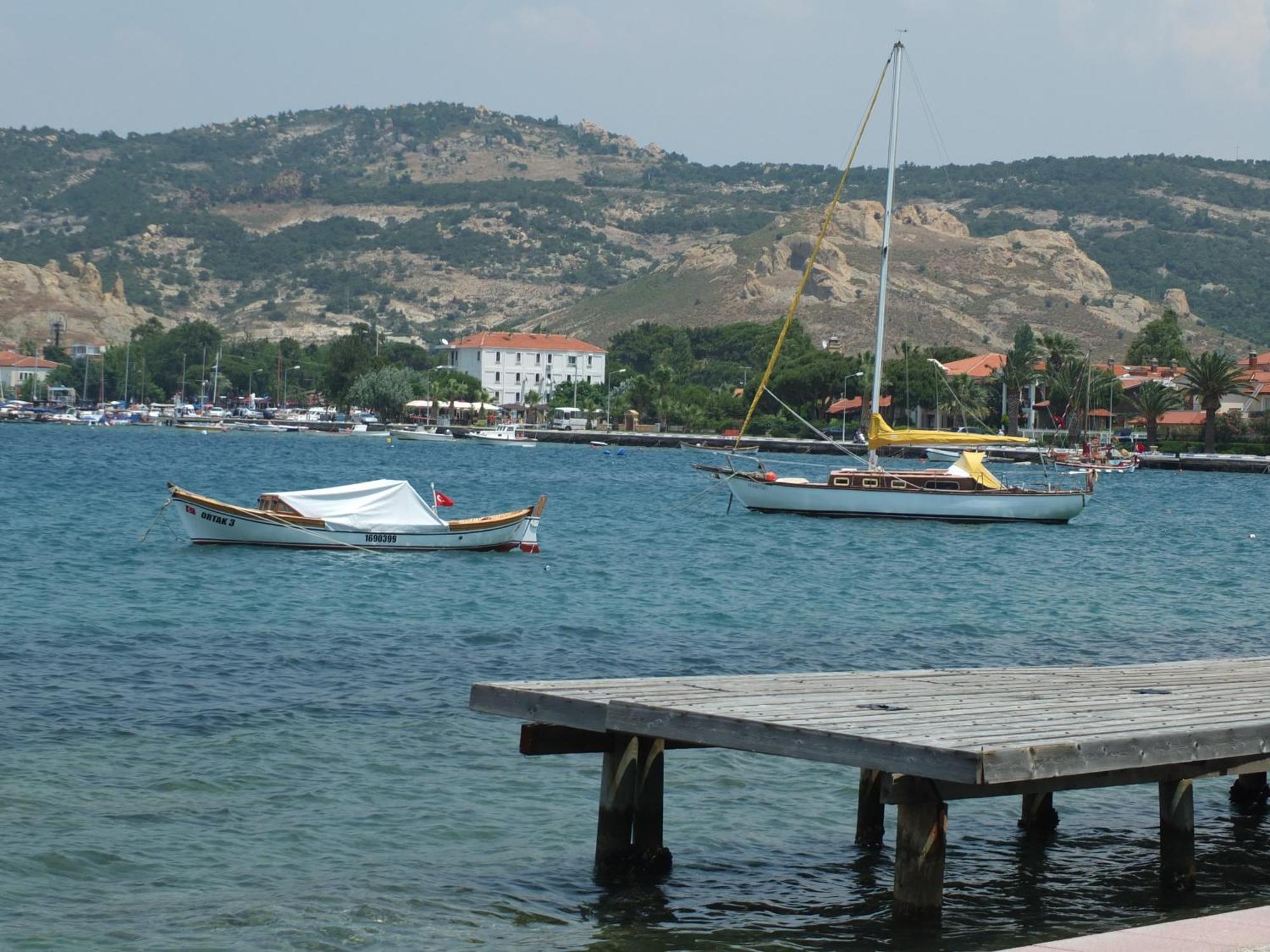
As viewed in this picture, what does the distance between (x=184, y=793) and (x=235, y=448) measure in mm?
122680

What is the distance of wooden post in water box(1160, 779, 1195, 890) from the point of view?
43.6 feet

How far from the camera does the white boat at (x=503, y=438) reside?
166m

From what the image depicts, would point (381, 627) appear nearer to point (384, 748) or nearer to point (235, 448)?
point (384, 748)

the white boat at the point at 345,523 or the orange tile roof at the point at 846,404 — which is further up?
the orange tile roof at the point at 846,404

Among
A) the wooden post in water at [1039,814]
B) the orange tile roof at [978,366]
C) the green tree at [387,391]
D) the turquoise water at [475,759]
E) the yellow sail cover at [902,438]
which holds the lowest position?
the turquoise water at [475,759]

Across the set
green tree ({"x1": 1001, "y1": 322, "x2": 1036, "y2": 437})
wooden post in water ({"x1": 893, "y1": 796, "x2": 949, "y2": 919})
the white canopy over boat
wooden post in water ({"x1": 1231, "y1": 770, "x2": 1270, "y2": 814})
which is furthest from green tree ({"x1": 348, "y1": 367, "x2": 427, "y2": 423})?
wooden post in water ({"x1": 893, "y1": 796, "x2": 949, "y2": 919})

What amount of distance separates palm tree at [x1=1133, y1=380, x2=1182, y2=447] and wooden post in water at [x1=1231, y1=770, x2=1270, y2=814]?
127432 mm

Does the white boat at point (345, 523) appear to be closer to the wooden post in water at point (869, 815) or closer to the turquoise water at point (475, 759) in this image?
the turquoise water at point (475, 759)

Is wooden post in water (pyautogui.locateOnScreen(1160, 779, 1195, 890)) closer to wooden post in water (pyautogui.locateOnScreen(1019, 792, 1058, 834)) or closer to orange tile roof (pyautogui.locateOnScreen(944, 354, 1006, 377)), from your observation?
wooden post in water (pyautogui.locateOnScreen(1019, 792, 1058, 834))

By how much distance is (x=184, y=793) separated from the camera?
1580cm

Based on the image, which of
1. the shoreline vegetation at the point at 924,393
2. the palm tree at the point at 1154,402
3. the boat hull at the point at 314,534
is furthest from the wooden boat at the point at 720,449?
the palm tree at the point at 1154,402

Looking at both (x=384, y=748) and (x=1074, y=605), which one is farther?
(x=1074, y=605)

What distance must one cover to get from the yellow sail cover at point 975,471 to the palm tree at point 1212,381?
69.9 m

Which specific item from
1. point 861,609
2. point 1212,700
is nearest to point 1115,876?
point 1212,700
